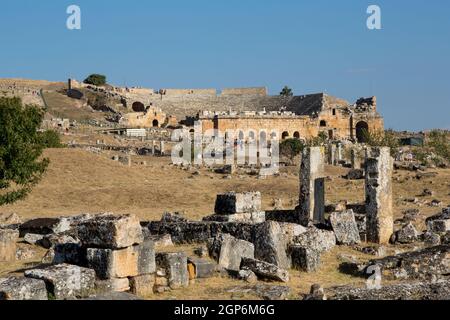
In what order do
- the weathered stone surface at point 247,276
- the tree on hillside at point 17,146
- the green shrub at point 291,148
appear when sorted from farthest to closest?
1. the green shrub at point 291,148
2. the tree on hillside at point 17,146
3. the weathered stone surface at point 247,276

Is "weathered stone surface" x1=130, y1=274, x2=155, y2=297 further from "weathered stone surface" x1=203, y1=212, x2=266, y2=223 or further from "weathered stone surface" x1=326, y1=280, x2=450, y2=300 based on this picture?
"weathered stone surface" x1=203, y1=212, x2=266, y2=223

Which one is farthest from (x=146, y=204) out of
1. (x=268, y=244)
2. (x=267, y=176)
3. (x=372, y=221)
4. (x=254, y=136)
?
(x=254, y=136)

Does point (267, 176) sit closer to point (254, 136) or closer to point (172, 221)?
point (172, 221)

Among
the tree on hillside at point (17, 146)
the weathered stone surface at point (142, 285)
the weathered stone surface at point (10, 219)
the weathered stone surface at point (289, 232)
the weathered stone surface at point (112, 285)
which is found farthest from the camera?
the weathered stone surface at point (10, 219)

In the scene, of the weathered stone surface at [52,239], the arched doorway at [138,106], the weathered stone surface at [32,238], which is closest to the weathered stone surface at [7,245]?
the weathered stone surface at [52,239]

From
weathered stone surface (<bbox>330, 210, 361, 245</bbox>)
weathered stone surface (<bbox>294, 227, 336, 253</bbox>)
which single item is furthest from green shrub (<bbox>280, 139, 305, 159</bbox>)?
weathered stone surface (<bbox>294, 227, 336, 253</bbox>)

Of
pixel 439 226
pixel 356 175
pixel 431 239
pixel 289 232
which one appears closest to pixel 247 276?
pixel 289 232

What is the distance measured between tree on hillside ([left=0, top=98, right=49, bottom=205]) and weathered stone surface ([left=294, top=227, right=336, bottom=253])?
10672 millimetres

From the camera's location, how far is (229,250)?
14133 millimetres

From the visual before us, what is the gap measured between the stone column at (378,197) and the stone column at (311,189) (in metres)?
1.41

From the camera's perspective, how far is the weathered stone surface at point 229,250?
548 inches

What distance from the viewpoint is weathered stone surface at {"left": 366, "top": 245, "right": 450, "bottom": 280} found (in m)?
14.3

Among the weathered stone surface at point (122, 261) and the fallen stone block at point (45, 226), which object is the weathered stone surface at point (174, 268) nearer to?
the weathered stone surface at point (122, 261)

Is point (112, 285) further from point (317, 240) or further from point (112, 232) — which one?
point (317, 240)
